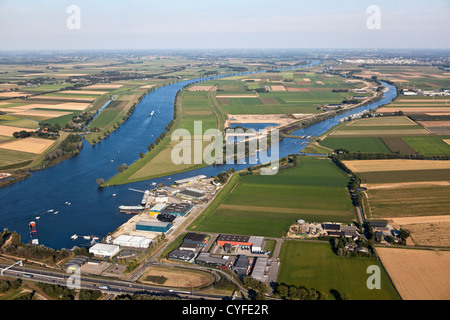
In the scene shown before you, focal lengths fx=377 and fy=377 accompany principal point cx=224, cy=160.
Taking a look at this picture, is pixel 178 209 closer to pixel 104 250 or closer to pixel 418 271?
pixel 104 250

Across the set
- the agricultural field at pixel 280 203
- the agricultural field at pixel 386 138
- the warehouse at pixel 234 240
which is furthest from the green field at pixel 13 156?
the agricultural field at pixel 386 138

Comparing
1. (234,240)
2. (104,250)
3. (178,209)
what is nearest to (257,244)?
(234,240)

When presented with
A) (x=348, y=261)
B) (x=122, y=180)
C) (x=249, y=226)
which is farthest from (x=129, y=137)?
(x=348, y=261)

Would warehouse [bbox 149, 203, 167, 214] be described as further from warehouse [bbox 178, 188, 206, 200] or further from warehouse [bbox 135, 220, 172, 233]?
warehouse [bbox 178, 188, 206, 200]

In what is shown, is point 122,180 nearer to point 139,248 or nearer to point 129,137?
point 139,248

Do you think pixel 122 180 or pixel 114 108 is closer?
pixel 122 180

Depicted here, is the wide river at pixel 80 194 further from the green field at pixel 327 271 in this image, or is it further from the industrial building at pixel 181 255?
the green field at pixel 327 271
